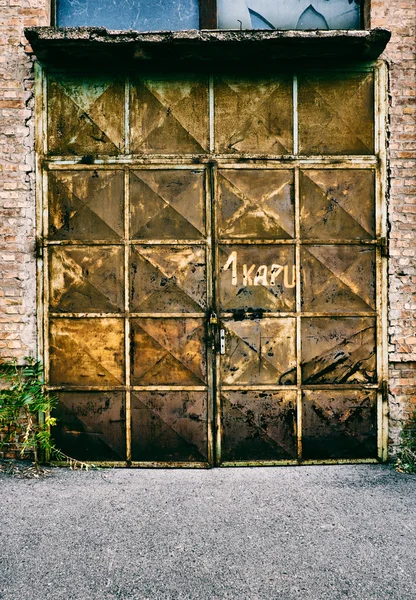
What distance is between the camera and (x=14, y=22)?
3.90m

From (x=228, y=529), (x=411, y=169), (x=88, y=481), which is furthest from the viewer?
(x=411, y=169)

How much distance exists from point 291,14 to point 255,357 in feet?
11.2

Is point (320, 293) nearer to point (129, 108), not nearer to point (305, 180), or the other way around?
point (305, 180)

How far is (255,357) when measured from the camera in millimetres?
3992

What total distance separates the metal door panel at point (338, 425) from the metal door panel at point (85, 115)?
123 inches

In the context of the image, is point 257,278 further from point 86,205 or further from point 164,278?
point 86,205

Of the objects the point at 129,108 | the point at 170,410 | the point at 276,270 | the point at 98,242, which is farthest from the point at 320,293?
the point at 129,108

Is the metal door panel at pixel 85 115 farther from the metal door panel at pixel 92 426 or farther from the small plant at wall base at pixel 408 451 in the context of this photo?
the small plant at wall base at pixel 408 451

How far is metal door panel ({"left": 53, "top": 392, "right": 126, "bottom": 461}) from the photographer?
397 cm

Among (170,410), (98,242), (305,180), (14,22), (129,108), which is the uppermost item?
(14,22)

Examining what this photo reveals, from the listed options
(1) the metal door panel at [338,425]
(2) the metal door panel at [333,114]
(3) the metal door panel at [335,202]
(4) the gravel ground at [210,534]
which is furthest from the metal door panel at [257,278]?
(4) the gravel ground at [210,534]

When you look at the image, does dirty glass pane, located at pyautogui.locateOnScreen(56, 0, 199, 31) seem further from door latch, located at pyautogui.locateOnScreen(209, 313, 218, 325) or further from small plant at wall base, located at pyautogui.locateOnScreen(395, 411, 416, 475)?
small plant at wall base, located at pyautogui.locateOnScreen(395, 411, 416, 475)

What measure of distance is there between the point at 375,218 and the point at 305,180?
2.53 ft

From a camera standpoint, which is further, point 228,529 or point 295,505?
point 295,505
